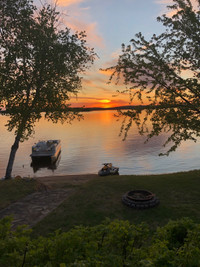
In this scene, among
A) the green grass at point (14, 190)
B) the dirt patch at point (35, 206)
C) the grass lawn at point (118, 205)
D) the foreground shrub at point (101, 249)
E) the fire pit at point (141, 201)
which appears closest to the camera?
the foreground shrub at point (101, 249)

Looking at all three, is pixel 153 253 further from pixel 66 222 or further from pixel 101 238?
pixel 66 222

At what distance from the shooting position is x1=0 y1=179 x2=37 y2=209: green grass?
1302 centimetres

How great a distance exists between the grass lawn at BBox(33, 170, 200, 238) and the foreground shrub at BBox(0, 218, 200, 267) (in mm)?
5651

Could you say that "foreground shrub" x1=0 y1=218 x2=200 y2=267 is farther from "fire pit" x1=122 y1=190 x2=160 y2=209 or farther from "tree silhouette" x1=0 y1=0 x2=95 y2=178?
"tree silhouette" x1=0 y1=0 x2=95 y2=178

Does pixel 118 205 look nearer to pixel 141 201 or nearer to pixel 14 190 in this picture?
pixel 141 201

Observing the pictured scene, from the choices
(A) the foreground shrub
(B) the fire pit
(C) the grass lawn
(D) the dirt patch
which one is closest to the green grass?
(D) the dirt patch

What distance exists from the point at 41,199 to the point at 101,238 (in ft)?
31.8

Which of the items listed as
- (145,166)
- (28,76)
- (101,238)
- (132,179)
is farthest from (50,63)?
(145,166)

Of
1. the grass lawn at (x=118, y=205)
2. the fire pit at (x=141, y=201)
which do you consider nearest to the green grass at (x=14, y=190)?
the grass lawn at (x=118, y=205)

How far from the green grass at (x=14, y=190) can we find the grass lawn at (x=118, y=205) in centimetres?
327

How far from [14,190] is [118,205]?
7295mm

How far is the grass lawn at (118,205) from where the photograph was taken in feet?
33.8

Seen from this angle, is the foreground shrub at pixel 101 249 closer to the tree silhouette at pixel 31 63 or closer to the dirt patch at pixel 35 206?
the dirt patch at pixel 35 206

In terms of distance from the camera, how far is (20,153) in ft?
175
